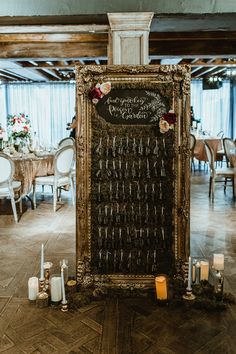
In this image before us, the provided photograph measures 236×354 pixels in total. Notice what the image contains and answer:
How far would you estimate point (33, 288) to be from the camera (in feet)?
9.32

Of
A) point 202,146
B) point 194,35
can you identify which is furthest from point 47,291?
point 202,146

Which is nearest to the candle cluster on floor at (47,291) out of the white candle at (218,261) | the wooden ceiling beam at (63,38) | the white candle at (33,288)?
the white candle at (33,288)

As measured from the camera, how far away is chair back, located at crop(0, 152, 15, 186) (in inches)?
195

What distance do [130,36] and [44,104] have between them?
30.9 feet

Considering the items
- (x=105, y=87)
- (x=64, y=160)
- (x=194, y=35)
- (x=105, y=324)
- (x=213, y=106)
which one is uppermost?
(x=194, y=35)

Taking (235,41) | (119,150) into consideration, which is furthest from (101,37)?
(119,150)

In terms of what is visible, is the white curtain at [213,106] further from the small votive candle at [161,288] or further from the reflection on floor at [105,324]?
the small votive candle at [161,288]

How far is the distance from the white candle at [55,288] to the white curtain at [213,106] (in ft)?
33.7

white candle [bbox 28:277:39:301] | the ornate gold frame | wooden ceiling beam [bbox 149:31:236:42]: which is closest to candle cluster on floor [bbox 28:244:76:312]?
white candle [bbox 28:277:39:301]

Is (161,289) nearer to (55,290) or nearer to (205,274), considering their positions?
(205,274)

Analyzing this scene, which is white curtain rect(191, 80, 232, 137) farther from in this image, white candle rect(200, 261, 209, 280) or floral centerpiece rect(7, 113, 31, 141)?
white candle rect(200, 261, 209, 280)

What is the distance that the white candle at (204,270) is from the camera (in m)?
3.05

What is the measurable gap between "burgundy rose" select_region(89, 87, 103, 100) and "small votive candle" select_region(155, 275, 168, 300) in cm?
140

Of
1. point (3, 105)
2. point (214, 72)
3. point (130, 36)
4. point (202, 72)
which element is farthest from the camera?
point (3, 105)
